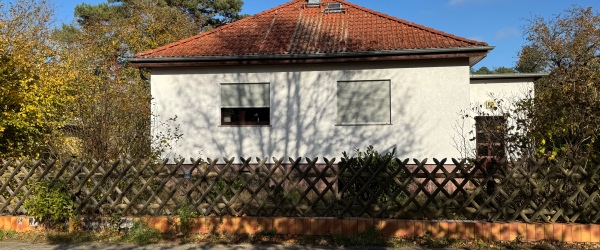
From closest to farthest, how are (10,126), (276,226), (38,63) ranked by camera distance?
(276,226) < (10,126) < (38,63)

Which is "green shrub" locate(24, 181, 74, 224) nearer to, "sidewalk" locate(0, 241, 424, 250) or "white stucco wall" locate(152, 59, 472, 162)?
"sidewalk" locate(0, 241, 424, 250)

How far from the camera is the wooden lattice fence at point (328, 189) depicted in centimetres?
624

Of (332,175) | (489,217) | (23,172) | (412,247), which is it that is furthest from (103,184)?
(489,217)

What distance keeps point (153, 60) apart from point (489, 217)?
8907 mm

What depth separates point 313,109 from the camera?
11.1 meters

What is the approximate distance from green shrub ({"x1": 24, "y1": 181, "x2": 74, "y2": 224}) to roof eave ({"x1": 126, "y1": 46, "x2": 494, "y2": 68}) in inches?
198

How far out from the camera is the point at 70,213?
6.88 meters

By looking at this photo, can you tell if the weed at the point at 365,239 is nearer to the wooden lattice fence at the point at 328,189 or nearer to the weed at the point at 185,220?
the wooden lattice fence at the point at 328,189

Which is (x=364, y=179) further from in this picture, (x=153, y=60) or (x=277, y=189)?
(x=153, y=60)

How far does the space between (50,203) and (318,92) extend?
6.63 meters

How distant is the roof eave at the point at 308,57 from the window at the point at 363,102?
2.67 feet

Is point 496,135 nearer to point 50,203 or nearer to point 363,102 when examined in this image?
point 363,102

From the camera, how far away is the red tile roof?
1085 centimetres

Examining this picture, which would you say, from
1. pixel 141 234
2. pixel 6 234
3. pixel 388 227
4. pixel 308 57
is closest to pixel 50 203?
pixel 6 234
